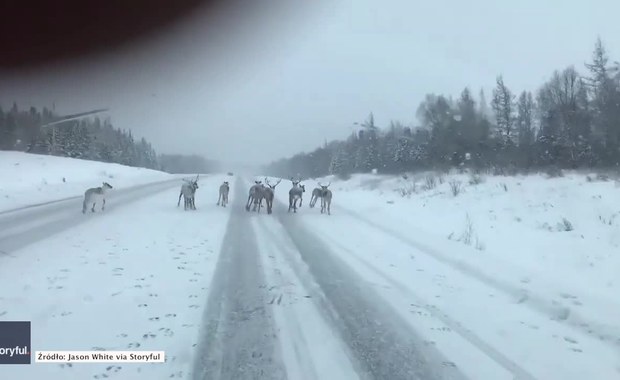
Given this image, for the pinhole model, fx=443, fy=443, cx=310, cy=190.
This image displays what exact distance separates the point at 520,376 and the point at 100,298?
511cm

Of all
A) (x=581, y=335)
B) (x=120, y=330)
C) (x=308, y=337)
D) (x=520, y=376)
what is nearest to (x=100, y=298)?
(x=120, y=330)

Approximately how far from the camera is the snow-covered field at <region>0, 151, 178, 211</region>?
22.9 metres

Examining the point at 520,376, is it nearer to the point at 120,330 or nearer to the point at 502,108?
the point at 120,330

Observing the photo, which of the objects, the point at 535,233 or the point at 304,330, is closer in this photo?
the point at 304,330

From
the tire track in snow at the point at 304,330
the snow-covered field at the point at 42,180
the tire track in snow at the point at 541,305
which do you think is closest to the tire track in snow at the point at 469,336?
the tire track in snow at the point at 304,330

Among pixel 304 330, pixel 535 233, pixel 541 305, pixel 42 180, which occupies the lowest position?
pixel 541 305

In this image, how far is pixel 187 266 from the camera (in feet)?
26.4

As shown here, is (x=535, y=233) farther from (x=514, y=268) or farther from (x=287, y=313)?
(x=287, y=313)

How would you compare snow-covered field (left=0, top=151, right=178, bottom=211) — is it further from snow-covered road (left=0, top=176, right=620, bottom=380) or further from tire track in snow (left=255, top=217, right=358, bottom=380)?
tire track in snow (left=255, top=217, right=358, bottom=380)
